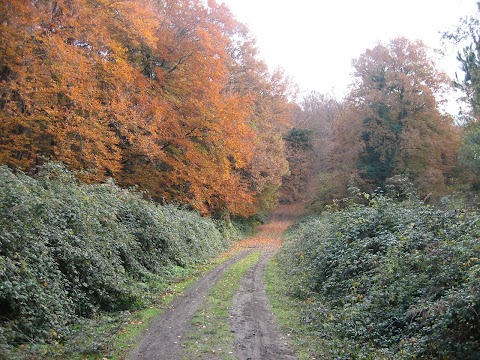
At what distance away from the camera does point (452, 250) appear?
734 cm

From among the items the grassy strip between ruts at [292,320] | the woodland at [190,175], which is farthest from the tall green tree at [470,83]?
the grassy strip between ruts at [292,320]

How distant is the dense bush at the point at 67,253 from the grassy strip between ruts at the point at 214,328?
1867mm

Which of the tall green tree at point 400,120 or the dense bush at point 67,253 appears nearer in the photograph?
the dense bush at point 67,253

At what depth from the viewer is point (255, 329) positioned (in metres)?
8.64

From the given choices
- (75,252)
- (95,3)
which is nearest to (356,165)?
(95,3)

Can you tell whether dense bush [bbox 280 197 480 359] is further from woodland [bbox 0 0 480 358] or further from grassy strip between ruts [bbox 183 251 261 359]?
grassy strip between ruts [bbox 183 251 261 359]

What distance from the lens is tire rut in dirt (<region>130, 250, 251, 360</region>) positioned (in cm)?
707

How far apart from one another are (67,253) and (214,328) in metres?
3.75

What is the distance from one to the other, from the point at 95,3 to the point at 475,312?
20.3 metres

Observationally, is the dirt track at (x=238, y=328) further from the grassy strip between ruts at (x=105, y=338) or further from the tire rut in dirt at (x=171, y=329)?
the grassy strip between ruts at (x=105, y=338)

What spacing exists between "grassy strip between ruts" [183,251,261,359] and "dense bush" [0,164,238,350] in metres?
1.87

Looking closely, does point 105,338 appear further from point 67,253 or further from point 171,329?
point 67,253

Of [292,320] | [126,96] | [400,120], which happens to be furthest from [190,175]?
[400,120]

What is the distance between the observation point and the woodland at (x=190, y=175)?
7434 millimetres
